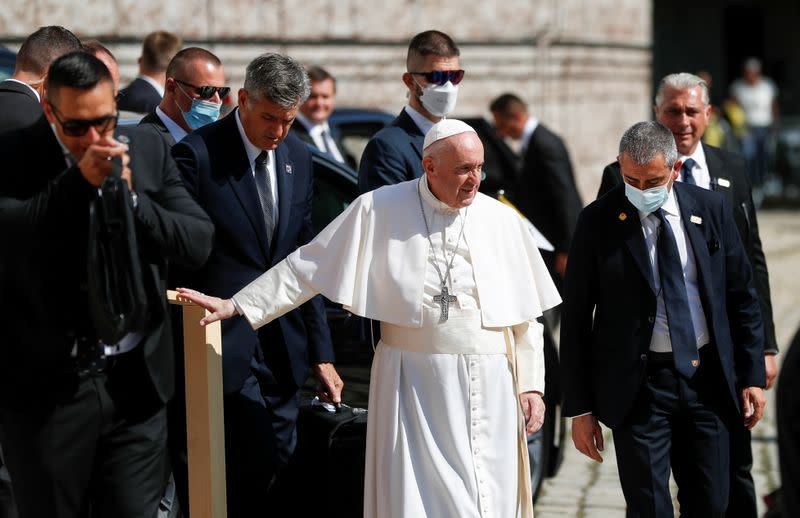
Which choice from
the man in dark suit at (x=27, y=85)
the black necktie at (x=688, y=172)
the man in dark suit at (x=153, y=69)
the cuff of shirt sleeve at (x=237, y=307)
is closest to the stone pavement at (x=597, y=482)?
the black necktie at (x=688, y=172)

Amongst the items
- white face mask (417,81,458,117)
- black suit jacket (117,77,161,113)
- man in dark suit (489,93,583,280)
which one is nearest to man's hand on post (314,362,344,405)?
white face mask (417,81,458,117)

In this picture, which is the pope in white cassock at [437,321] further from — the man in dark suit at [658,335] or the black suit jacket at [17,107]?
the black suit jacket at [17,107]

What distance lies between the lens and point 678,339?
5215 mm

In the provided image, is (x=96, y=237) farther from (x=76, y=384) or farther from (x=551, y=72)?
(x=551, y=72)

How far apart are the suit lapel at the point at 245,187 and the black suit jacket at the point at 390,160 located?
696 mm

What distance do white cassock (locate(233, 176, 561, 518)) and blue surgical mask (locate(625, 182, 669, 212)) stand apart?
508mm

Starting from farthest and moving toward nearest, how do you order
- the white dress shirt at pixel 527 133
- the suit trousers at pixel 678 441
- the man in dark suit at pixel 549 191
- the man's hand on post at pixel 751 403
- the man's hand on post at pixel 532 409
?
1. the white dress shirt at pixel 527 133
2. the man in dark suit at pixel 549 191
3. the man's hand on post at pixel 751 403
4. the suit trousers at pixel 678 441
5. the man's hand on post at pixel 532 409

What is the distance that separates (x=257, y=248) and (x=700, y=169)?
2.09 metres

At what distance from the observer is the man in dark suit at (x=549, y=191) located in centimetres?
991

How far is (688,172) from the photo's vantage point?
6.16 m

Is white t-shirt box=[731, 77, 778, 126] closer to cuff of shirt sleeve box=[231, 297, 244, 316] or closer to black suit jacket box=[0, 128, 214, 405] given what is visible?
cuff of shirt sleeve box=[231, 297, 244, 316]

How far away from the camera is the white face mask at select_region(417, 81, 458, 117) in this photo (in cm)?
622

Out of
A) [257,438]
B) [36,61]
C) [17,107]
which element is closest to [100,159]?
[17,107]

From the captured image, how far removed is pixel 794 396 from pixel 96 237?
1.94 m
